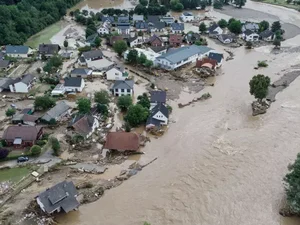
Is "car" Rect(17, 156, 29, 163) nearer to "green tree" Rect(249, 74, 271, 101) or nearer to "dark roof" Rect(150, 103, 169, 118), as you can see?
"dark roof" Rect(150, 103, 169, 118)

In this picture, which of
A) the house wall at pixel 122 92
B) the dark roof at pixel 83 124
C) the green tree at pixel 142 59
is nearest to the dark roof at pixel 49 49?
the green tree at pixel 142 59

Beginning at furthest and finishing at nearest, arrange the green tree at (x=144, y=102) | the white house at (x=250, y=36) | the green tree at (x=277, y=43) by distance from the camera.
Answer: the white house at (x=250, y=36) → the green tree at (x=277, y=43) → the green tree at (x=144, y=102)

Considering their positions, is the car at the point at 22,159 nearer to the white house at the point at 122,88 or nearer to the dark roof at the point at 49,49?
the white house at the point at 122,88

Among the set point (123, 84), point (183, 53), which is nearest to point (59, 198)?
point (123, 84)

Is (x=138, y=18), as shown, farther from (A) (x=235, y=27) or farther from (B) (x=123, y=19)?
(A) (x=235, y=27)

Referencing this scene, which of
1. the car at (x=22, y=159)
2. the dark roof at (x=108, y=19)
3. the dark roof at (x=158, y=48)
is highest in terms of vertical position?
the dark roof at (x=108, y=19)
